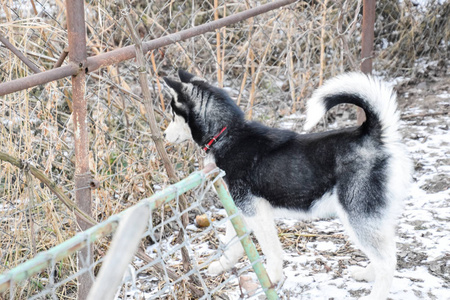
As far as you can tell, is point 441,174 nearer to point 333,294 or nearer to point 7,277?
point 333,294

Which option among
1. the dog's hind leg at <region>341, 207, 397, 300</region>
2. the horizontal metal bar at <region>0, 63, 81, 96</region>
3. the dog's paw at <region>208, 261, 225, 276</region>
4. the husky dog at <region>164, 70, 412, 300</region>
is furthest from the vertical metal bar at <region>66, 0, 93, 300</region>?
the dog's hind leg at <region>341, 207, 397, 300</region>

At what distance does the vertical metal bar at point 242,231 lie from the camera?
174 centimetres

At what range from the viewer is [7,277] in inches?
42.4

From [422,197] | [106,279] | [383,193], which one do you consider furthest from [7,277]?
[422,197]

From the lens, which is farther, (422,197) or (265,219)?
(422,197)

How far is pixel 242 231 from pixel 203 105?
1135 millimetres

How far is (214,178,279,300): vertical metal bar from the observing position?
1741 millimetres

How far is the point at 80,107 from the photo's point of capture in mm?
1923

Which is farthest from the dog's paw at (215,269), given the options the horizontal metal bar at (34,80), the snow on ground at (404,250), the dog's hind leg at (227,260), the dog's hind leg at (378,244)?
the horizontal metal bar at (34,80)

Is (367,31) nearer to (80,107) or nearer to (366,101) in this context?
(366,101)

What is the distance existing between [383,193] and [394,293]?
54cm

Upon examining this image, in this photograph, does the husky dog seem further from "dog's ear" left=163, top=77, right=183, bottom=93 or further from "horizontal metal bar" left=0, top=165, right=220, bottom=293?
"horizontal metal bar" left=0, top=165, right=220, bottom=293

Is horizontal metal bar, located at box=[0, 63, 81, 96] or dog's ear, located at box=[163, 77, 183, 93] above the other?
horizontal metal bar, located at box=[0, 63, 81, 96]

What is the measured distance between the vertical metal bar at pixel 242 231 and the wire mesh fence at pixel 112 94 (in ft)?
1.83
